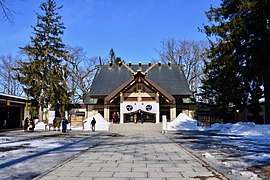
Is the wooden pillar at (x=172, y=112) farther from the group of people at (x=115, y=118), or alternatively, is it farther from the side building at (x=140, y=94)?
the group of people at (x=115, y=118)

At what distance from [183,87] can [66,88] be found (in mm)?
16927

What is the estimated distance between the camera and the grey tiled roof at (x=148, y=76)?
3566 centimetres

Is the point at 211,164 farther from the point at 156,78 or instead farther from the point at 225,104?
the point at 156,78

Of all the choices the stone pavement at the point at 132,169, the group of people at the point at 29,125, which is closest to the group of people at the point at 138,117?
the group of people at the point at 29,125

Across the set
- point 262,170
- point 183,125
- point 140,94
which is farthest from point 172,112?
point 262,170

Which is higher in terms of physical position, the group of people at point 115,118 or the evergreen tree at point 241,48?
the evergreen tree at point 241,48

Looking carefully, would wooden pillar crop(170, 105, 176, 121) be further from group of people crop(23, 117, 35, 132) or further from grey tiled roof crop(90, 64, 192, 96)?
group of people crop(23, 117, 35, 132)

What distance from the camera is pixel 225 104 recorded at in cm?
2928

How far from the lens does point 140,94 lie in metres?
32.0

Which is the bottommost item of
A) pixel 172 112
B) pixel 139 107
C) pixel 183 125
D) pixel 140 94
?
pixel 183 125

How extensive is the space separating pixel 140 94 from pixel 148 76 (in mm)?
7961

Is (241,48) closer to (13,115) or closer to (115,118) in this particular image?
(115,118)

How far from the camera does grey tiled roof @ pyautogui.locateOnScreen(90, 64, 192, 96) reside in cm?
3566

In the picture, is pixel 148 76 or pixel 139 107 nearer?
pixel 139 107
